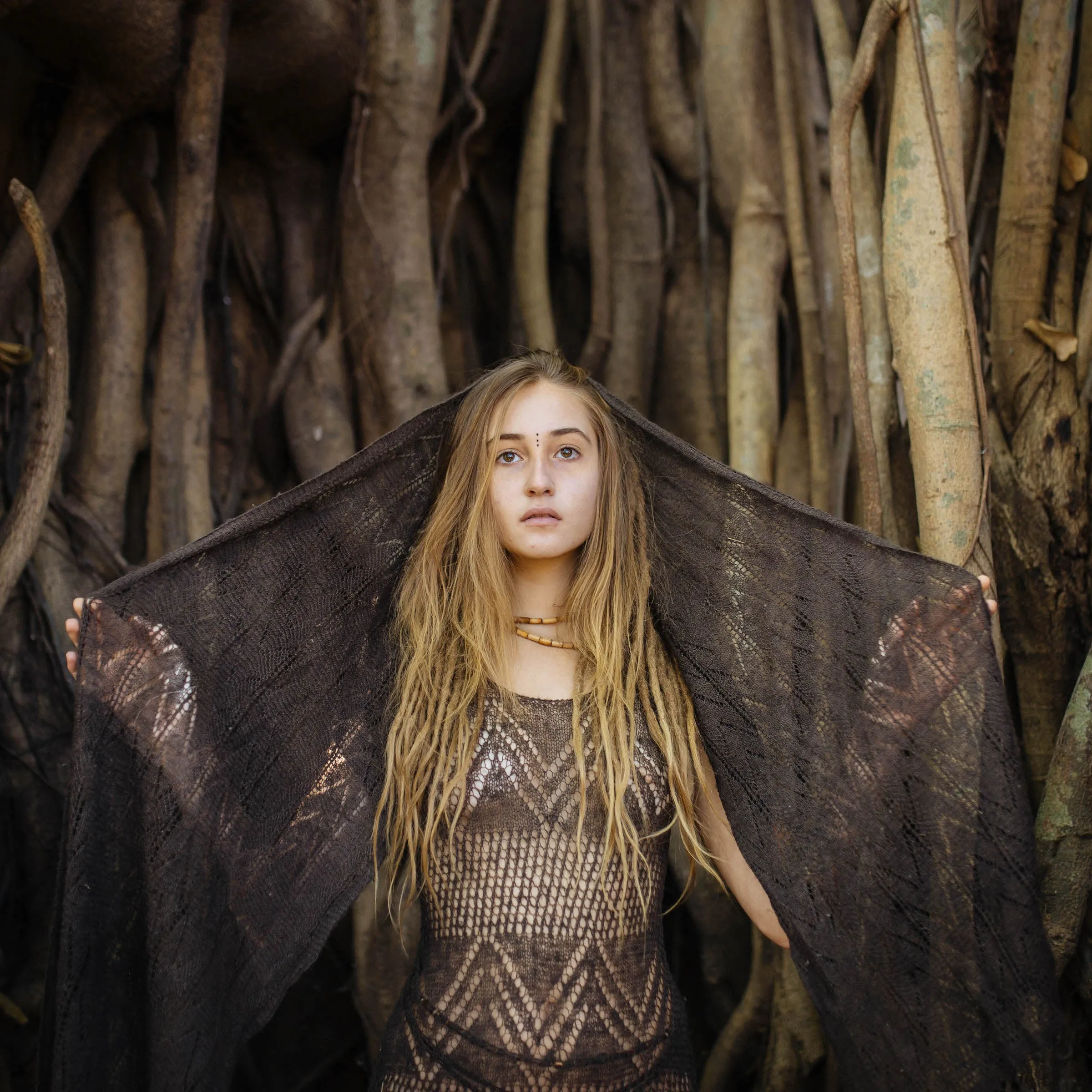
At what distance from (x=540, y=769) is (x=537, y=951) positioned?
0.22 m

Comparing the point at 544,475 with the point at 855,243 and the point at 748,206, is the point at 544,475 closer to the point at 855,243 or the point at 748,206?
the point at 855,243

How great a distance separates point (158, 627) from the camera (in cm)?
128

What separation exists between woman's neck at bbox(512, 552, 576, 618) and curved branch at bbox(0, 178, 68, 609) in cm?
78

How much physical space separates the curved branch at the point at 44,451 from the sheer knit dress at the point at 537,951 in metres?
0.83

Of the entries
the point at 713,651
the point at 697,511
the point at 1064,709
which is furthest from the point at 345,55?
the point at 1064,709

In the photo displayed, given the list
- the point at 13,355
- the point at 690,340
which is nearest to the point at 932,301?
the point at 690,340

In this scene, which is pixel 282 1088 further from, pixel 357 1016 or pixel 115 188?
pixel 115 188

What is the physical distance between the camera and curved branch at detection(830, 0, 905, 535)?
5.43 ft

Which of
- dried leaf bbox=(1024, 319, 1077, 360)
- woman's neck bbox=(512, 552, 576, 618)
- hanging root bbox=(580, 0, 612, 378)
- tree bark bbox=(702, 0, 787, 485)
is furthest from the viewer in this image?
hanging root bbox=(580, 0, 612, 378)

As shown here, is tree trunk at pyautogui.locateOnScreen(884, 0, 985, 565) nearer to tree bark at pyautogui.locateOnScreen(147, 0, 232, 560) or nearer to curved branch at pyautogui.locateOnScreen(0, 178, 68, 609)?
tree bark at pyautogui.locateOnScreen(147, 0, 232, 560)

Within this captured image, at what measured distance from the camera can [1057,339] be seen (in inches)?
65.4

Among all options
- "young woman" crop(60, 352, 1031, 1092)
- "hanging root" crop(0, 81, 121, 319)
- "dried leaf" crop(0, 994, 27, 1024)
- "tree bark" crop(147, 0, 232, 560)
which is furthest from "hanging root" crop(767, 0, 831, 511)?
"dried leaf" crop(0, 994, 27, 1024)

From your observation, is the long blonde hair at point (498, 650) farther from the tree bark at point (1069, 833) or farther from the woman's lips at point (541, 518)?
the tree bark at point (1069, 833)

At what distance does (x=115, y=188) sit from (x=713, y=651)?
147 cm
